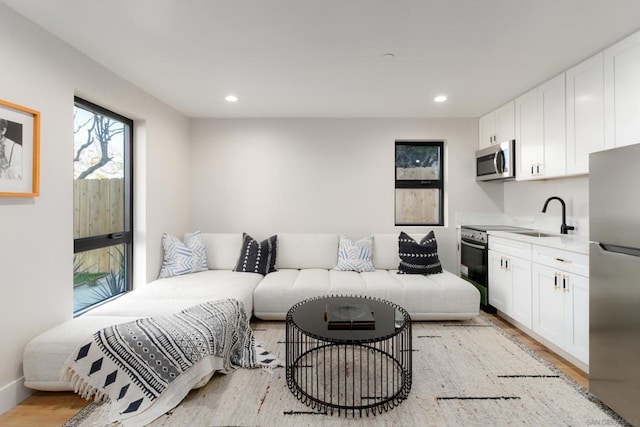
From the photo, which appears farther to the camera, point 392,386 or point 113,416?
point 392,386

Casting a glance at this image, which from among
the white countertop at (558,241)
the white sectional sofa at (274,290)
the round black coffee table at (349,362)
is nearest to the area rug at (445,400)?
the round black coffee table at (349,362)

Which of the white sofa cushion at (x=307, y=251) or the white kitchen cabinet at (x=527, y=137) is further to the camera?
the white sofa cushion at (x=307, y=251)

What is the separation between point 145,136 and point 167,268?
57.5 inches

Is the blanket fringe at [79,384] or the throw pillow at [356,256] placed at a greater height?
the throw pillow at [356,256]

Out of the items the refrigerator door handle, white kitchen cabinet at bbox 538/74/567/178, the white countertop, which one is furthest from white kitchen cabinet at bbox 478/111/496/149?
the refrigerator door handle

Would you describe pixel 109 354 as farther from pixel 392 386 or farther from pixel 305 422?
pixel 392 386

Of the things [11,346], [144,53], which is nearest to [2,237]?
[11,346]

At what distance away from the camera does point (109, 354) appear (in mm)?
1795

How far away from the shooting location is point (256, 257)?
3566mm

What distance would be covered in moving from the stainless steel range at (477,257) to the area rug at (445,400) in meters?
0.97

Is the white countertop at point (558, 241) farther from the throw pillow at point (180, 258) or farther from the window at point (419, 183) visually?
the throw pillow at point (180, 258)

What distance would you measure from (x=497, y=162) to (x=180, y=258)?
3.83 metres

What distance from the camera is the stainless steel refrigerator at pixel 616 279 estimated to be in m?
1.59

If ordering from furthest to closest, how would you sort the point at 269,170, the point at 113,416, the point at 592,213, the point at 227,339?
the point at 269,170 < the point at 227,339 < the point at 592,213 < the point at 113,416
